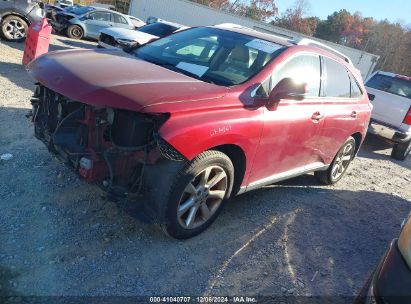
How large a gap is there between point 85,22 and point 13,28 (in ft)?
20.3

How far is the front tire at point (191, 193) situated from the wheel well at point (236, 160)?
93 millimetres

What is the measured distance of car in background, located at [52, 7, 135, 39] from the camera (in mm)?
17047

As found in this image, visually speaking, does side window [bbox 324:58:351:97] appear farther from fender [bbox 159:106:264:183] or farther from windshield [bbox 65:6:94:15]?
windshield [bbox 65:6:94:15]

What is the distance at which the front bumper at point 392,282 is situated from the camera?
2121 millimetres

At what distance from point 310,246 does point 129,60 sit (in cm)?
264

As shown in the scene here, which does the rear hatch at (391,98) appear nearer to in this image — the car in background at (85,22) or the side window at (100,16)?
the car in background at (85,22)

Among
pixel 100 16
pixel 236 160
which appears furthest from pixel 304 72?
pixel 100 16

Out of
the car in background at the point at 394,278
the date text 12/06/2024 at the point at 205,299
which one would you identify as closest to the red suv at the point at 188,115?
the date text 12/06/2024 at the point at 205,299

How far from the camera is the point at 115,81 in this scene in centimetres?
315

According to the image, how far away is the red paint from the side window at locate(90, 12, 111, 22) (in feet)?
47.8

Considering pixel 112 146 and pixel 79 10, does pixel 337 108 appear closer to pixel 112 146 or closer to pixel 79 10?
Result: pixel 112 146

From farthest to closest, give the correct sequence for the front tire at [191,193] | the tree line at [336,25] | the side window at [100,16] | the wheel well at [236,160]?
1. the tree line at [336,25]
2. the side window at [100,16]
3. the wheel well at [236,160]
4. the front tire at [191,193]

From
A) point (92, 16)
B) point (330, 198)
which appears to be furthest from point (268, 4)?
point (330, 198)

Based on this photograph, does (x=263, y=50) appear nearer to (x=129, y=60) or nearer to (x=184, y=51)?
(x=184, y=51)
